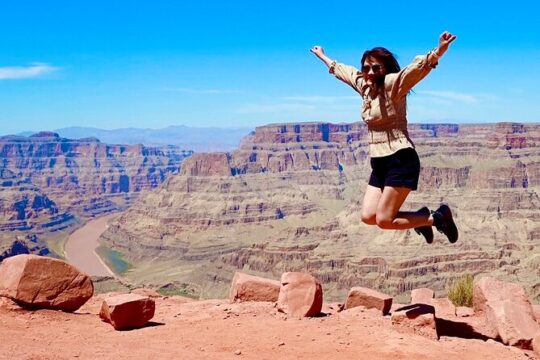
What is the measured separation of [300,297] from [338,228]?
119 m

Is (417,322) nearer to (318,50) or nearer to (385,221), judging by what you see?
(385,221)

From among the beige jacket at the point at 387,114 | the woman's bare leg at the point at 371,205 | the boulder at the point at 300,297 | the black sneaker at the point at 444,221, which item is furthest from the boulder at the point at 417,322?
the beige jacket at the point at 387,114

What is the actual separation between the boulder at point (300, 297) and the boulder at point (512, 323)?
305 cm

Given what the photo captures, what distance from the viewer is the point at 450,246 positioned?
98.7 metres

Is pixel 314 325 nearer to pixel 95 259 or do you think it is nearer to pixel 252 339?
pixel 252 339

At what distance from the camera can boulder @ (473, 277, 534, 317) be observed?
11.3 meters

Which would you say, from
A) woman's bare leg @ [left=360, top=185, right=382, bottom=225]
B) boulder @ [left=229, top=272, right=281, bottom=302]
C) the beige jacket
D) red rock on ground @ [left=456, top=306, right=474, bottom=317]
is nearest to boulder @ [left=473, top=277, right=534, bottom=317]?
red rock on ground @ [left=456, top=306, right=474, bottom=317]

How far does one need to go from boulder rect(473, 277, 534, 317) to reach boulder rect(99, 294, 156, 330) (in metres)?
6.56

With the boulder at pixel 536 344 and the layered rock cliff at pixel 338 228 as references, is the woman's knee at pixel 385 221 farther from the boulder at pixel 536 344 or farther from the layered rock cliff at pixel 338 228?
the layered rock cliff at pixel 338 228

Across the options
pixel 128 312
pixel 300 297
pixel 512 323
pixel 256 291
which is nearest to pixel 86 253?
pixel 256 291

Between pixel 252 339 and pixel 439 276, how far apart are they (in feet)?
282

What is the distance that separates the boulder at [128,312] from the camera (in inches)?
397

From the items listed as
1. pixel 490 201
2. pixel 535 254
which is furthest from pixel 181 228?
pixel 535 254

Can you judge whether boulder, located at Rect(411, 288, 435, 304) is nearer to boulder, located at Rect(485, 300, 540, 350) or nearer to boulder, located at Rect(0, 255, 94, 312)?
boulder, located at Rect(485, 300, 540, 350)
